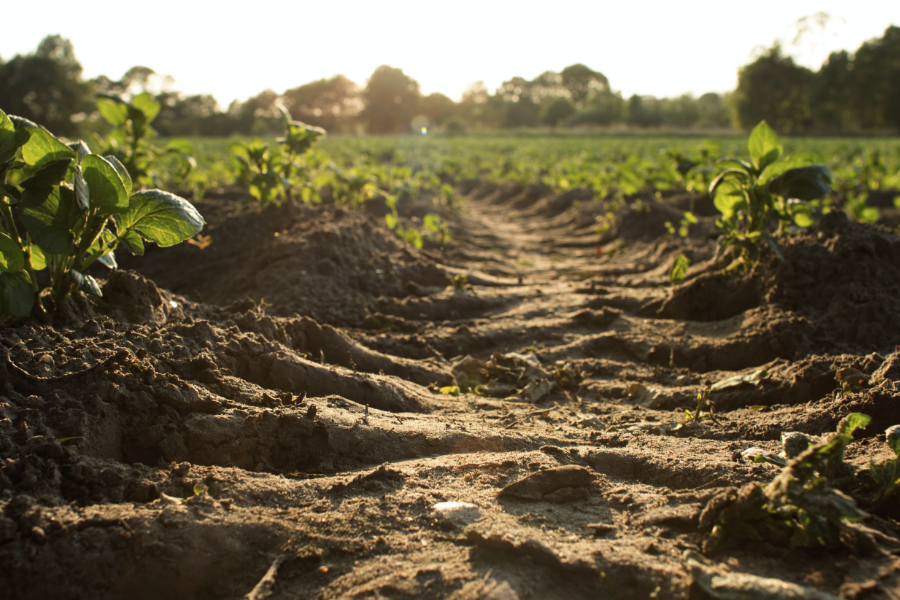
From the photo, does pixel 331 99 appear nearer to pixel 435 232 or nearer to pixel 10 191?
pixel 435 232

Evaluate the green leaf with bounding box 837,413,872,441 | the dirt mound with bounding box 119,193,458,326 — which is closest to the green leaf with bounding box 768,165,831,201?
the green leaf with bounding box 837,413,872,441

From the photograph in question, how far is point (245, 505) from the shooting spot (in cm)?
145

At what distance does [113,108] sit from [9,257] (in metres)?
3.59

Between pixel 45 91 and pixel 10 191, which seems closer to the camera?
pixel 10 191

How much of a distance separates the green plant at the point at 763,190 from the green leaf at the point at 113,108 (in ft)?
16.4

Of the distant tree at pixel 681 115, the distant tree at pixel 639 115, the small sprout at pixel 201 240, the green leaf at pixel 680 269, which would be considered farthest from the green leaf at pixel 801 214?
the distant tree at pixel 681 115

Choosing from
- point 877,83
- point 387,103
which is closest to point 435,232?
point 877,83

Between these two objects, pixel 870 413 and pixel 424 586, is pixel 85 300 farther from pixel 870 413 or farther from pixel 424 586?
pixel 870 413

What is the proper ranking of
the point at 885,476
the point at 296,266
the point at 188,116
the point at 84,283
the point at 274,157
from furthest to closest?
the point at 188,116 < the point at 274,157 < the point at 296,266 < the point at 84,283 < the point at 885,476

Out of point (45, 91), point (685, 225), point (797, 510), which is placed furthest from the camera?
point (45, 91)

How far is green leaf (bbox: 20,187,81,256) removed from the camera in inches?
75.7

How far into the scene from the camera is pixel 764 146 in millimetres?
3605

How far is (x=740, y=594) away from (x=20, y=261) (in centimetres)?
236

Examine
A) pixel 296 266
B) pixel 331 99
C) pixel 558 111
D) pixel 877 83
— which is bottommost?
pixel 296 266
